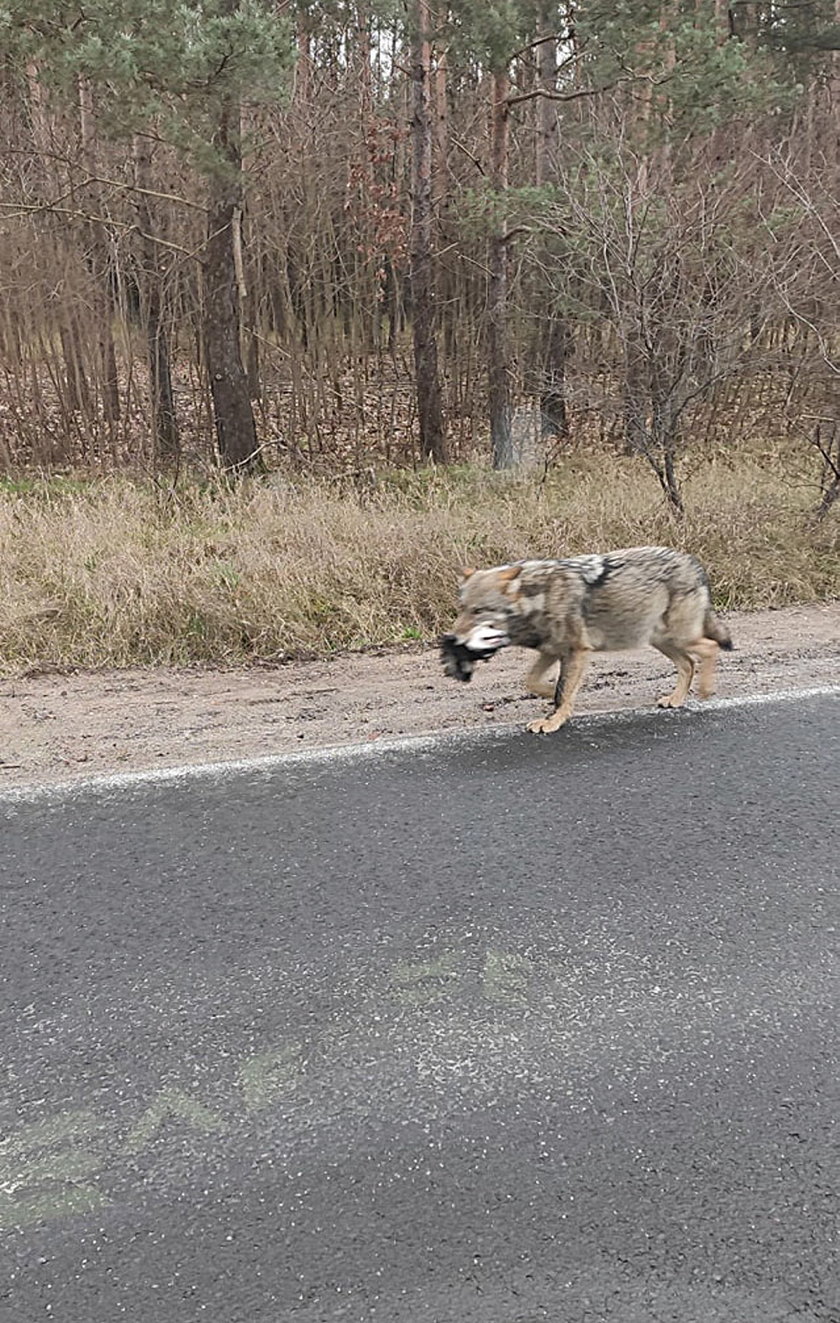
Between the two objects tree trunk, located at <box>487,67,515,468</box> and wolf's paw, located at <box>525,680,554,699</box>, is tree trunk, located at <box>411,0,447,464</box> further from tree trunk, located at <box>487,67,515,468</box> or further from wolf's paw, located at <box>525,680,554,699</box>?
wolf's paw, located at <box>525,680,554,699</box>

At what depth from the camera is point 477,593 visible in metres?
5.13

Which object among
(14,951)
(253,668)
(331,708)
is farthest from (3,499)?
(14,951)

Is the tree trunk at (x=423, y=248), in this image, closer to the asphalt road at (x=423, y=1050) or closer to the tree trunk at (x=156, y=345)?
the tree trunk at (x=156, y=345)

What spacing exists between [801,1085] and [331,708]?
141 inches

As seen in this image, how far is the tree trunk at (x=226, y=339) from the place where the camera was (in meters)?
13.4

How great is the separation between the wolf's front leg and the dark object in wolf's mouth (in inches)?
20.3

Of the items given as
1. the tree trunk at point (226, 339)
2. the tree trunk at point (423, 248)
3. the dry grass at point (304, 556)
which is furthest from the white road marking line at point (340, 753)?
the tree trunk at point (423, 248)

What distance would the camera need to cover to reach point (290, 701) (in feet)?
19.6

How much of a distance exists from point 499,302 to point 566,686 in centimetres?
1158

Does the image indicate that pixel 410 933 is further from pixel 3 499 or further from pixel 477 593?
pixel 3 499

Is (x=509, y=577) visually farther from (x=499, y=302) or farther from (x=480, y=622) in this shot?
(x=499, y=302)

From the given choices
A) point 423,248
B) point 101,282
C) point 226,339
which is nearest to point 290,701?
point 226,339

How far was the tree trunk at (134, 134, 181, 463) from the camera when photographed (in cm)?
1608

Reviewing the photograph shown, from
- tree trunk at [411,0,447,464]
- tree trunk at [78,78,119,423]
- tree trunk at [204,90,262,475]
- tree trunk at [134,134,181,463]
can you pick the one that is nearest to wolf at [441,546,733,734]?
tree trunk at [204,90,262,475]
